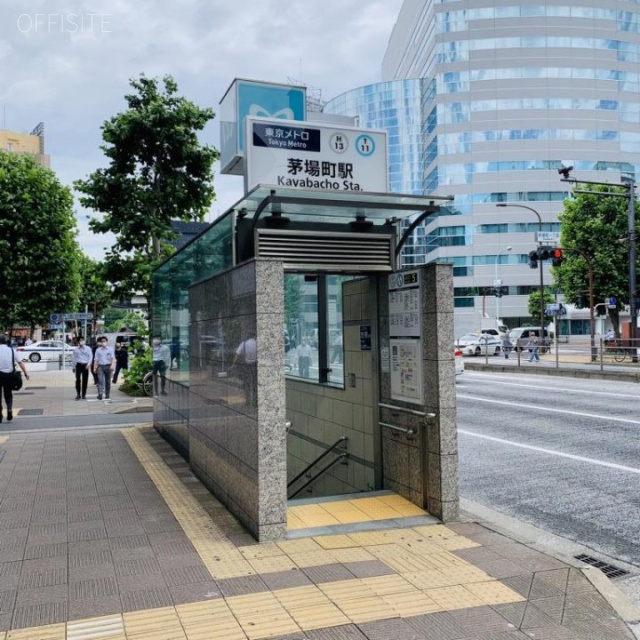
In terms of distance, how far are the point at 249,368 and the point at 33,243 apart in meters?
27.1

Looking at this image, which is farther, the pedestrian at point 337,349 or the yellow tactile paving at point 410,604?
the pedestrian at point 337,349

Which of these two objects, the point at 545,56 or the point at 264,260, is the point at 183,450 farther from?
the point at 545,56

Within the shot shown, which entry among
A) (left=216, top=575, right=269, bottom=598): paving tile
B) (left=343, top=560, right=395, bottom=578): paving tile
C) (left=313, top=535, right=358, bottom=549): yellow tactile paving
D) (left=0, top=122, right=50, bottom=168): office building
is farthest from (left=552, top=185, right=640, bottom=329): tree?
(left=0, top=122, right=50, bottom=168): office building

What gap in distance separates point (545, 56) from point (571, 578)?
7770cm

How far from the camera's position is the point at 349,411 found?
7.85 meters

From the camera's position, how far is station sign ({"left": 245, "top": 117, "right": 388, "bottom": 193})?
21.0 ft

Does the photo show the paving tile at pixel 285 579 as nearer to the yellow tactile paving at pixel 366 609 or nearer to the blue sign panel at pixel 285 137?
the yellow tactile paving at pixel 366 609

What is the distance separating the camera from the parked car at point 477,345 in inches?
1617

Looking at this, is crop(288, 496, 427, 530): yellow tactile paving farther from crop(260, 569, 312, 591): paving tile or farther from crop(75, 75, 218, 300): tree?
crop(75, 75, 218, 300): tree

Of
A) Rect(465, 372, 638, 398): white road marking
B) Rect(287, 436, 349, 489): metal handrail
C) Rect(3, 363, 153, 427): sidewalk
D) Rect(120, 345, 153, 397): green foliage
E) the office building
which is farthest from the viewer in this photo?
the office building

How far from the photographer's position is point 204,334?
25.2ft

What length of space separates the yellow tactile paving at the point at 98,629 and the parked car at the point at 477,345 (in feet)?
122

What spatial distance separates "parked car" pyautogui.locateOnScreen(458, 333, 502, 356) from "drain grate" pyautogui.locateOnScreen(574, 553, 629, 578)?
34.9 meters

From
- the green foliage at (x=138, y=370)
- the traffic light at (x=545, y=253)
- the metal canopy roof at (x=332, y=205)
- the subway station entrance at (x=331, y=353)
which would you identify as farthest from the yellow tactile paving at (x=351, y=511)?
the traffic light at (x=545, y=253)
